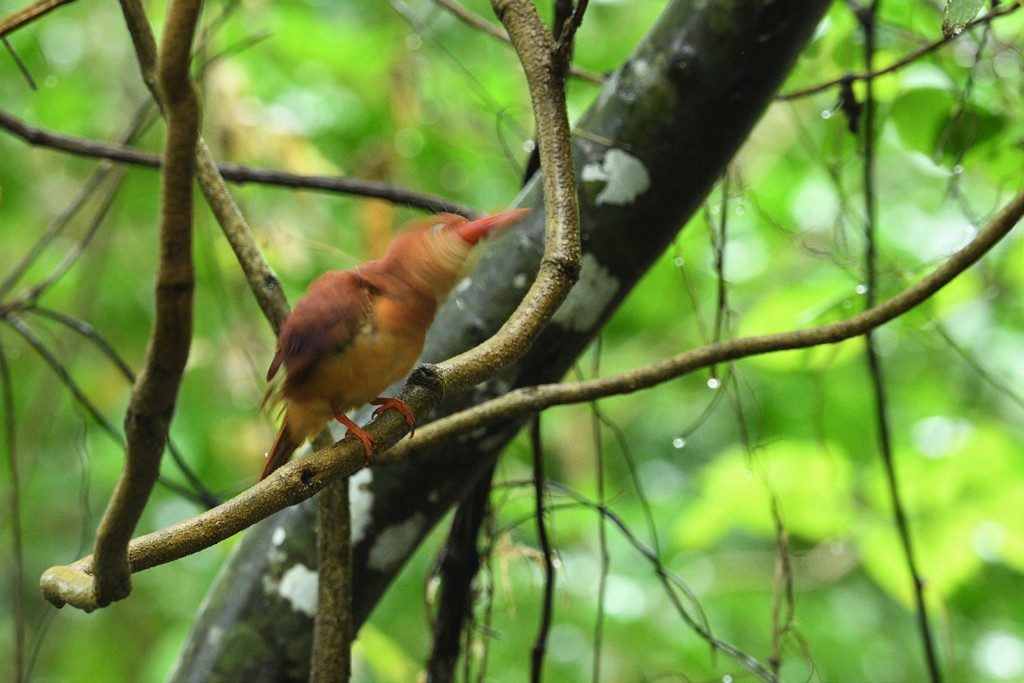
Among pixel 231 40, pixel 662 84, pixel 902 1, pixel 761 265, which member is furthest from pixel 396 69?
pixel 662 84

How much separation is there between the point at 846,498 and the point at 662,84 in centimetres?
175

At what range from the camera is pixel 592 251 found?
1.59 metres

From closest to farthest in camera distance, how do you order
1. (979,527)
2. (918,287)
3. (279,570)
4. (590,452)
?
1. (918,287)
2. (279,570)
3. (979,527)
4. (590,452)

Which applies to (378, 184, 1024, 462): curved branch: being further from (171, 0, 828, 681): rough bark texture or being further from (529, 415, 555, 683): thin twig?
(529, 415, 555, 683): thin twig

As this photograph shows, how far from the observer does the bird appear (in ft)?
4.66

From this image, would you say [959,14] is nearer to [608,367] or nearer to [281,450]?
[281,450]

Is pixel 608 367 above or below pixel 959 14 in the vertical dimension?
above

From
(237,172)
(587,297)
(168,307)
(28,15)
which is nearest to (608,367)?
(237,172)

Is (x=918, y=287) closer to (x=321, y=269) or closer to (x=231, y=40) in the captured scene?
(x=321, y=269)

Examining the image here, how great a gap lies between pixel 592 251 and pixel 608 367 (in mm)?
2669

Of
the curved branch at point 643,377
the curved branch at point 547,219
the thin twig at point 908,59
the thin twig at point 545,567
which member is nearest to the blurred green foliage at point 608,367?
the thin twig at point 908,59

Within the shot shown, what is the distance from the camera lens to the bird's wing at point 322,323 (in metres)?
1.41

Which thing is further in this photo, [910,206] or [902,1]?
[910,206]

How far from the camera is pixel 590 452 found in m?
4.24
